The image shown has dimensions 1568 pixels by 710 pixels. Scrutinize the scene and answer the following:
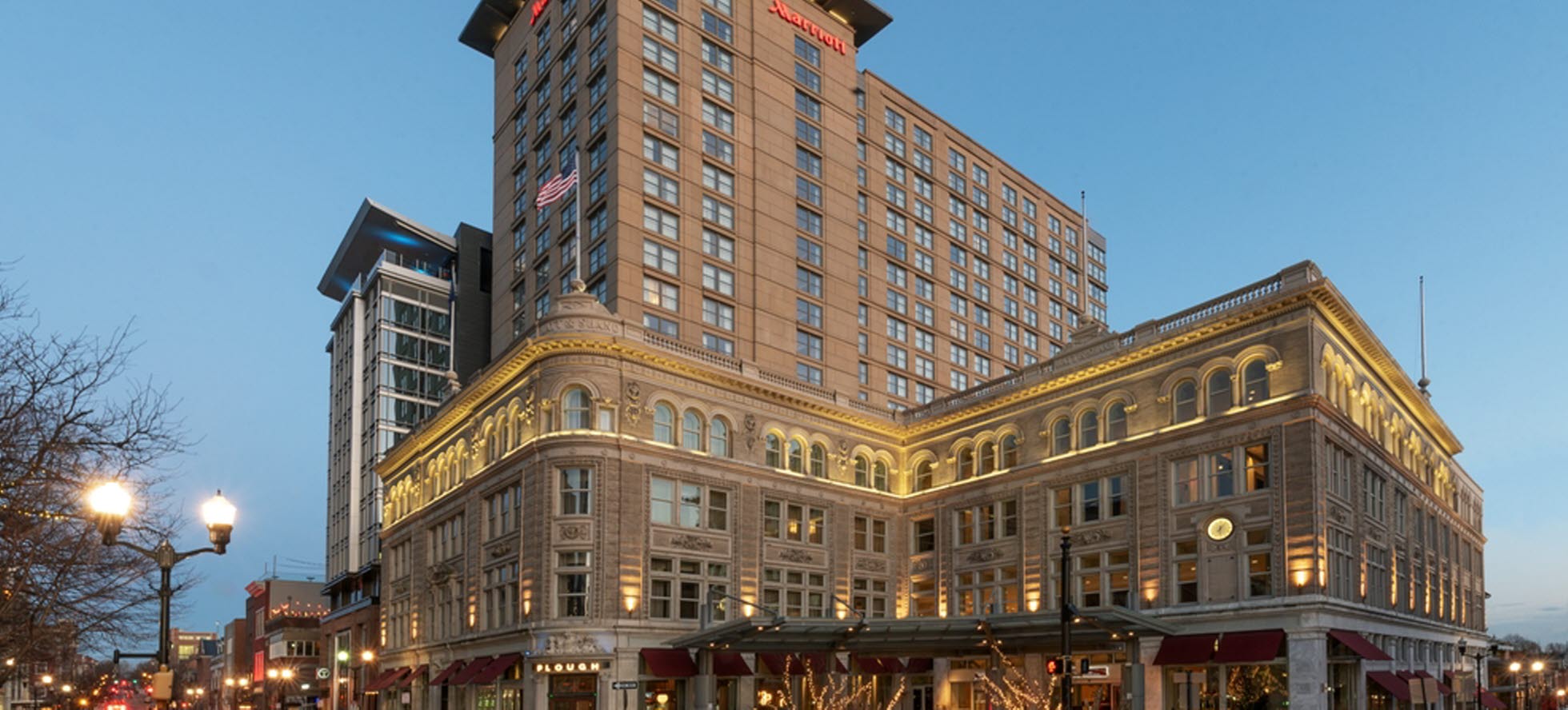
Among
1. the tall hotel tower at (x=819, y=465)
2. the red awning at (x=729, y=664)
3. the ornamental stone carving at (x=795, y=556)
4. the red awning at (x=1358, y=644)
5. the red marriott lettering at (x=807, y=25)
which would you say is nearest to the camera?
the red awning at (x=1358, y=644)

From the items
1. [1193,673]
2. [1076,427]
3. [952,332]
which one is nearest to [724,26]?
[952,332]

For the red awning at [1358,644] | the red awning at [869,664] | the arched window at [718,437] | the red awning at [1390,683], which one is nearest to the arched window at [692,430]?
the arched window at [718,437]

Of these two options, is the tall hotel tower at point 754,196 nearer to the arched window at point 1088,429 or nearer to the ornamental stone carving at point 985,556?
the arched window at point 1088,429

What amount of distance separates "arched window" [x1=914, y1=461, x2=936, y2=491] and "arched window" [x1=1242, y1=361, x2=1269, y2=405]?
1907 cm

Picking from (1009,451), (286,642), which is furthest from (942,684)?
(286,642)

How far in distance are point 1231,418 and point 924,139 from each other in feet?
163

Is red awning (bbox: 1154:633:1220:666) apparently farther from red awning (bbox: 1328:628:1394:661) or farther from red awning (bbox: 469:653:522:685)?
red awning (bbox: 469:653:522:685)

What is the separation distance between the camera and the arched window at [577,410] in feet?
178

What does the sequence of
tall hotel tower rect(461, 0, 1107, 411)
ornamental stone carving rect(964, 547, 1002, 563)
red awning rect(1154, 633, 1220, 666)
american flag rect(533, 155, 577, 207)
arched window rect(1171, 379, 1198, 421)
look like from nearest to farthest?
red awning rect(1154, 633, 1220, 666) < arched window rect(1171, 379, 1198, 421) < ornamental stone carving rect(964, 547, 1002, 563) < american flag rect(533, 155, 577, 207) < tall hotel tower rect(461, 0, 1107, 411)

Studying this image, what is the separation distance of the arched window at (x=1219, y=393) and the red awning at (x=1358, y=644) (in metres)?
9.18

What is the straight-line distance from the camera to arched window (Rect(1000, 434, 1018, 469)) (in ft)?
193

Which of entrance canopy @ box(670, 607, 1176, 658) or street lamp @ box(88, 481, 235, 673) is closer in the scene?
street lamp @ box(88, 481, 235, 673)

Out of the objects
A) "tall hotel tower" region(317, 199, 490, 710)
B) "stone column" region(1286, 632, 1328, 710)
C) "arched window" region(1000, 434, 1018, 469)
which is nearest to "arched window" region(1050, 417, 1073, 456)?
"arched window" region(1000, 434, 1018, 469)

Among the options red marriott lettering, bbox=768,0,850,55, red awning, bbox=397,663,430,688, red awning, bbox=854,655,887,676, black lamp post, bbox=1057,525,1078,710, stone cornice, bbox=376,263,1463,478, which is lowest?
red awning, bbox=397,663,430,688
